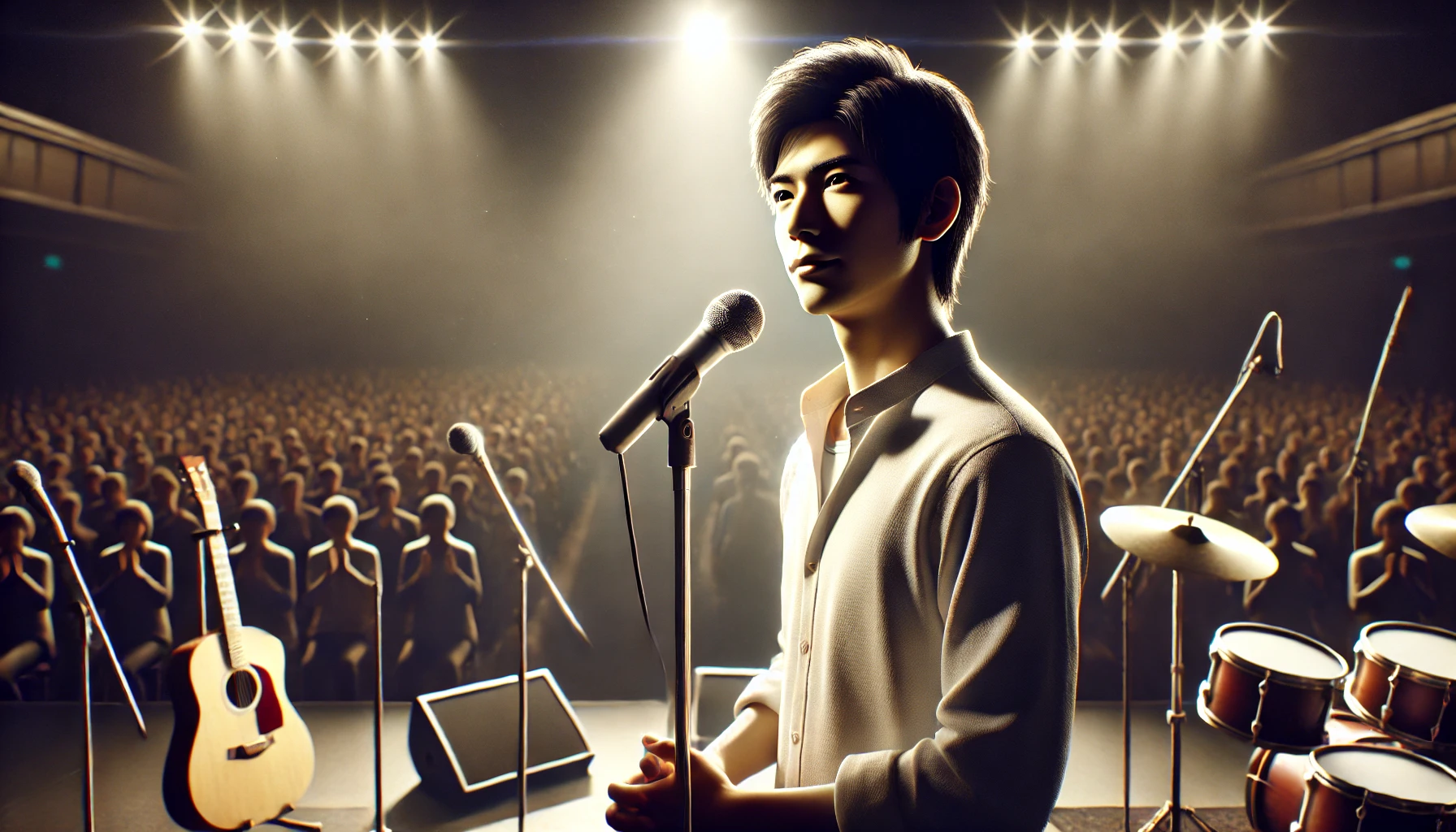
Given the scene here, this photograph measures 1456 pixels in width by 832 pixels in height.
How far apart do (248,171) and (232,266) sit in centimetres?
48

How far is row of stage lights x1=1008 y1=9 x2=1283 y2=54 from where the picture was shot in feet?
11.1

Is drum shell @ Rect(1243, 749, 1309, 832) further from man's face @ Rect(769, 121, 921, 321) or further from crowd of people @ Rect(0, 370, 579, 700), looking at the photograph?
crowd of people @ Rect(0, 370, 579, 700)

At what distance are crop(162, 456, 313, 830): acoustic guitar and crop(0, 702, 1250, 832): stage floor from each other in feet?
1.22

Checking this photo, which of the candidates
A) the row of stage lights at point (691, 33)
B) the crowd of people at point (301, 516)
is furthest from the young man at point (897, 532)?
the row of stage lights at point (691, 33)

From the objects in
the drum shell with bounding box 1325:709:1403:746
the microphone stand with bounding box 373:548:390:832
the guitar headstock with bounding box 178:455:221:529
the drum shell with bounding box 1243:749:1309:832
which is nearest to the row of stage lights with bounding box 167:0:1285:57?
the guitar headstock with bounding box 178:455:221:529

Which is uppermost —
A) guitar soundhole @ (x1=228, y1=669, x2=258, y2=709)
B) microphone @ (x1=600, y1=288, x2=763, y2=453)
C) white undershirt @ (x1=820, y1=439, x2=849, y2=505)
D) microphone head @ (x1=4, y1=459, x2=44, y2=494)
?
microphone @ (x1=600, y1=288, x2=763, y2=453)

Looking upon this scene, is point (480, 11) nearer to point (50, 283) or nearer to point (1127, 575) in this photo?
point (50, 283)

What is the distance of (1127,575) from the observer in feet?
8.12

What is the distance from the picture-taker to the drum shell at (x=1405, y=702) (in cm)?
191

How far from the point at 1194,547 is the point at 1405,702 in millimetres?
765

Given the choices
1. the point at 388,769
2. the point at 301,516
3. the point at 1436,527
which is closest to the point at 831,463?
the point at 1436,527

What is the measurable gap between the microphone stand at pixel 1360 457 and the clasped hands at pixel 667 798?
3.81m

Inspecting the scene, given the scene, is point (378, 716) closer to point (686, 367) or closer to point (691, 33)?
point (686, 367)

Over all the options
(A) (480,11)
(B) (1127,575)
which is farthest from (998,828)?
(A) (480,11)
